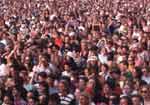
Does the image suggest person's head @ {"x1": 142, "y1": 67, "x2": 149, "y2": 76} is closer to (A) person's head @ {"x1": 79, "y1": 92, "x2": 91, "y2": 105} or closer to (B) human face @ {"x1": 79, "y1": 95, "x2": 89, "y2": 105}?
(A) person's head @ {"x1": 79, "y1": 92, "x2": 91, "y2": 105}

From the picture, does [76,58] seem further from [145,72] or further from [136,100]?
[136,100]

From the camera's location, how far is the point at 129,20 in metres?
22.7

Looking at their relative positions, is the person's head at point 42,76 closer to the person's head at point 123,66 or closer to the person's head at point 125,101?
the person's head at point 123,66

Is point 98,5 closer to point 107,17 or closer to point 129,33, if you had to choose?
point 107,17

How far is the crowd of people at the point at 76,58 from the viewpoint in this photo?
48.6 feet

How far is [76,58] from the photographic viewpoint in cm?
1789

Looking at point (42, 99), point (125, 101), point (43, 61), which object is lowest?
point (42, 99)

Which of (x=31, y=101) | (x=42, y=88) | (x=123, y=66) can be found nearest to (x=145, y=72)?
(x=123, y=66)

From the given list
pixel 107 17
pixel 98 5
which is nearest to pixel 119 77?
pixel 107 17

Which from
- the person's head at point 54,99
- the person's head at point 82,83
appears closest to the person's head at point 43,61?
the person's head at point 82,83

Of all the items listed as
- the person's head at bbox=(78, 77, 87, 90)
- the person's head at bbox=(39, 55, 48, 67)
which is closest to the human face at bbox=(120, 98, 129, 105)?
the person's head at bbox=(78, 77, 87, 90)

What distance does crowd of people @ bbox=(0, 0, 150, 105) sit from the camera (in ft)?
48.6

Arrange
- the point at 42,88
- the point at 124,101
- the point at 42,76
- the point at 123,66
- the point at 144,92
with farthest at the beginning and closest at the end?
the point at 123,66, the point at 42,76, the point at 42,88, the point at 144,92, the point at 124,101

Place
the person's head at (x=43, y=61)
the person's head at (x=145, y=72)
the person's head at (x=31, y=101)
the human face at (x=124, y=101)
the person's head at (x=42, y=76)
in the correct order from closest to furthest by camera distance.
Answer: the human face at (x=124, y=101), the person's head at (x=31, y=101), the person's head at (x=42, y=76), the person's head at (x=145, y=72), the person's head at (x=43, y=61)
